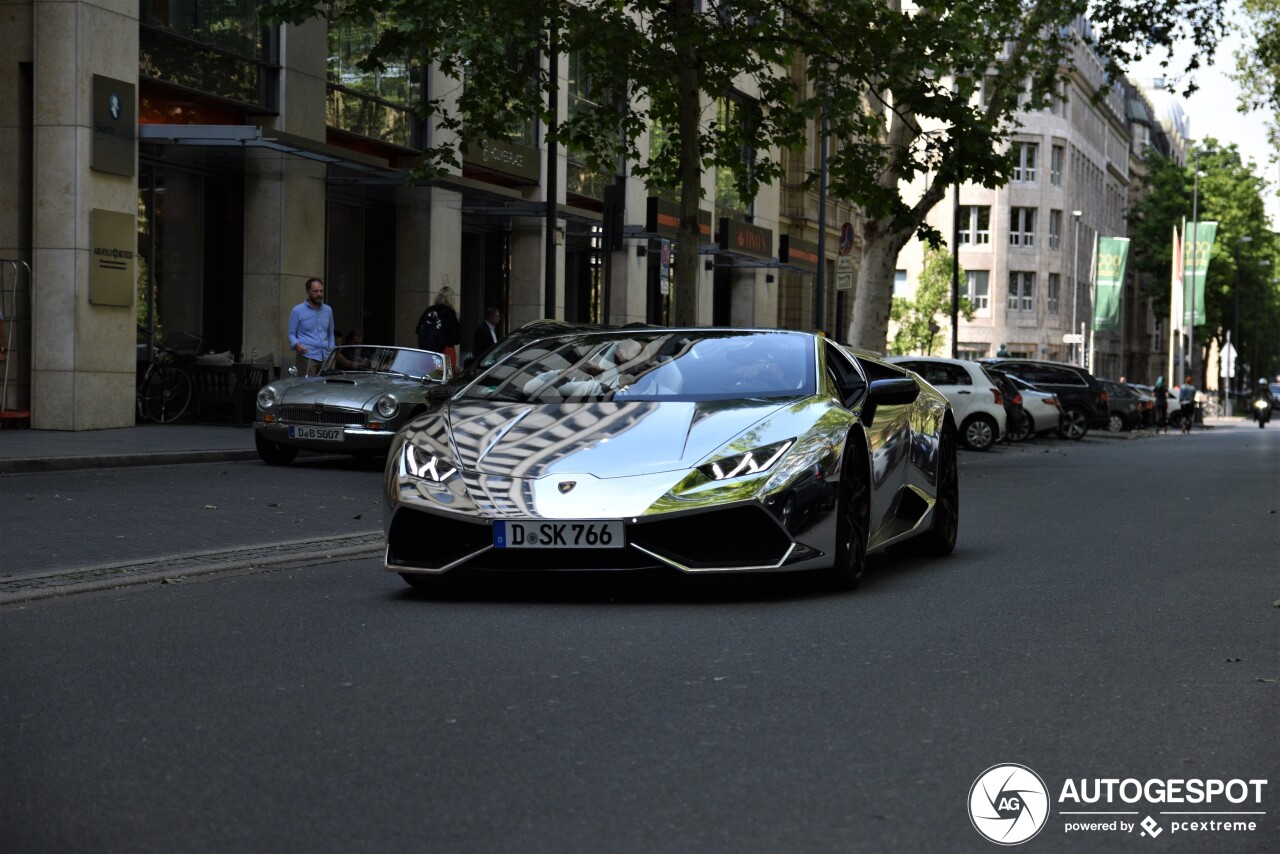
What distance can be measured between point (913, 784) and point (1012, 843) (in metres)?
0.50

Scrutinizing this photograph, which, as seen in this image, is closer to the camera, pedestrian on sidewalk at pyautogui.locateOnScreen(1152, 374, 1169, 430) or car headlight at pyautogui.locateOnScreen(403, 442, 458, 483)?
car headlight at pyautogui.locateOnScreen(403, 442, 458, 483)

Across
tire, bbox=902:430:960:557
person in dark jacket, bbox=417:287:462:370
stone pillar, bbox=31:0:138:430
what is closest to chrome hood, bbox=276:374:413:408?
stone pillar, bbox=31:0:138:430

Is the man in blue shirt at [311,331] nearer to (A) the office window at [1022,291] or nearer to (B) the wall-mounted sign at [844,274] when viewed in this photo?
(B) the wall-mounted sign at [844,274]

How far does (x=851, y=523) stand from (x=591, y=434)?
1238 mm

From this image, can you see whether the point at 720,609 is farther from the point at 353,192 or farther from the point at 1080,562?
the point at 353,192

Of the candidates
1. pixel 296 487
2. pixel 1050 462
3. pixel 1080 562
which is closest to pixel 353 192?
pixel 1050 462

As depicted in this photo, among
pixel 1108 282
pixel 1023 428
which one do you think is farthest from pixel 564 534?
pixel 1108 282

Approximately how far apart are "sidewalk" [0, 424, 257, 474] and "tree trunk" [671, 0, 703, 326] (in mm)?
5714

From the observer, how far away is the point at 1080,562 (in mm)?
10172

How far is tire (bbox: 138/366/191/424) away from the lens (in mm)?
22984

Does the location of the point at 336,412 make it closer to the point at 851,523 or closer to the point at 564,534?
the point at 851,523

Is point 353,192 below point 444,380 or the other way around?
the other way around

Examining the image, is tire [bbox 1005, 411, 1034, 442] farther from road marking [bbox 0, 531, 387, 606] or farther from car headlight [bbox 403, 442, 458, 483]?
car headlight [bbox 403, 442, 458, 483]

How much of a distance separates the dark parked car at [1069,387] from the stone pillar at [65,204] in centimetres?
2415
